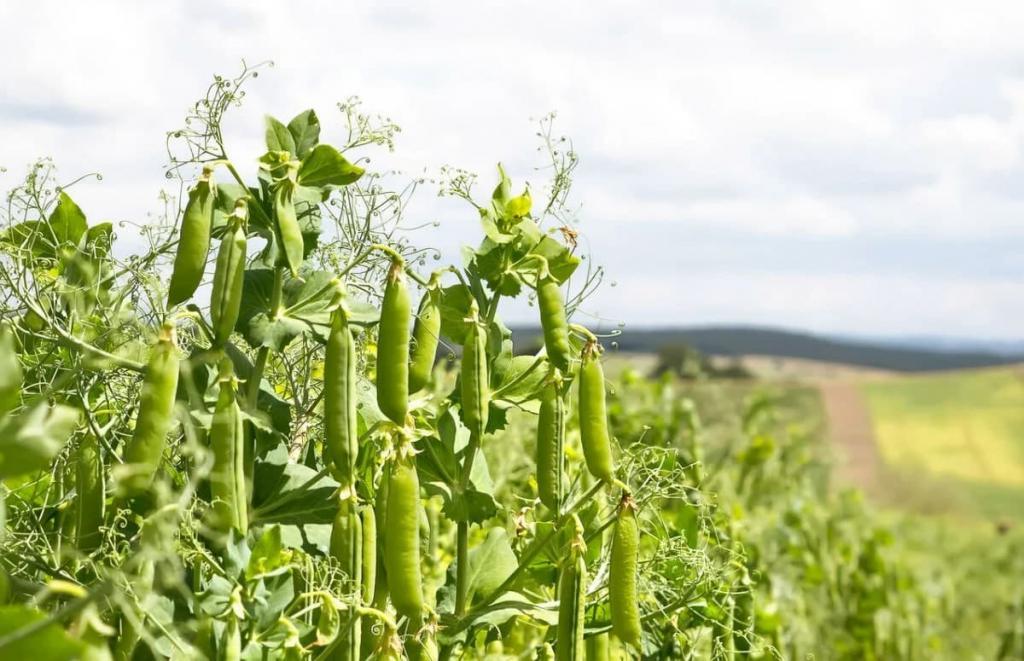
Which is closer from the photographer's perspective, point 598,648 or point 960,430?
point 598,648

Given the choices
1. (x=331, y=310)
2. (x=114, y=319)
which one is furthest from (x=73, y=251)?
(x=331, y=310)

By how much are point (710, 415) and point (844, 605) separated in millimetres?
2697

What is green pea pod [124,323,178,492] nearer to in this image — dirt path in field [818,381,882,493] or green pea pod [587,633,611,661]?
green pea pod [587,633,611,661]

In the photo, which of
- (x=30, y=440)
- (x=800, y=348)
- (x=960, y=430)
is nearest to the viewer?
(x=30, y=440)

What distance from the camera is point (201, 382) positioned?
1.27 m

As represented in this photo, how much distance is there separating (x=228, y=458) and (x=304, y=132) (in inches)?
15.6

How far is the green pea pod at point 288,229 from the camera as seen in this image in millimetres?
1204

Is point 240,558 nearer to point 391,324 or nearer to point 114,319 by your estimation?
point 391,324

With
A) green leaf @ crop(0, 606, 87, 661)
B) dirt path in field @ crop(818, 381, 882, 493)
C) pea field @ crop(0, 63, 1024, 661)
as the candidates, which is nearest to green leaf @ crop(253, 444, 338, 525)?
pea field @ crop(0, 63, 1024, 661)

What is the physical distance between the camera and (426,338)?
4.33ft

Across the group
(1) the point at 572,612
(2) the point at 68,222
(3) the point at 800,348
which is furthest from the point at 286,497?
(3) the point at 800,348

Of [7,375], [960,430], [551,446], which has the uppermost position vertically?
[7,375]

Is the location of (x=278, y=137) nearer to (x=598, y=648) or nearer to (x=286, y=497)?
(x=286, y=497)

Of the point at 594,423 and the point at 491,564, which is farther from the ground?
the point at 594,423
